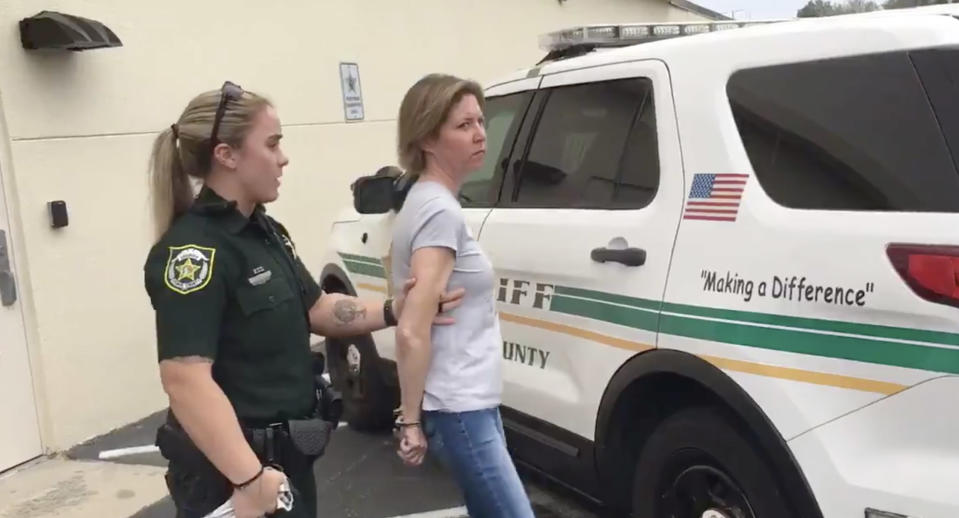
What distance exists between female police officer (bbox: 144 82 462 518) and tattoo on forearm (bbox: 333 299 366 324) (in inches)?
11.1

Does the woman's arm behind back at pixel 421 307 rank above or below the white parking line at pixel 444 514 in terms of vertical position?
above

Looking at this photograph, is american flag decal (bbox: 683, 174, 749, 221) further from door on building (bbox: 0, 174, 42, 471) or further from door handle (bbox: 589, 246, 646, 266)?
door on building (bbox: 0, 174, 42, 471)

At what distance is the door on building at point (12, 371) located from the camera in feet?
15.9

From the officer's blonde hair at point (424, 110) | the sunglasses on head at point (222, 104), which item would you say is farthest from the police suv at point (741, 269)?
the sunglasses on head at point (222, 104)

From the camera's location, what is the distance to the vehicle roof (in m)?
2.43

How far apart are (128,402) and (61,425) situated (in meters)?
0.48

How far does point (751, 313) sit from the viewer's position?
2625mm

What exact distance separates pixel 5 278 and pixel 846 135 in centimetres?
419

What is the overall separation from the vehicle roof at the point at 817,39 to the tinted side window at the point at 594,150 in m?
0.20

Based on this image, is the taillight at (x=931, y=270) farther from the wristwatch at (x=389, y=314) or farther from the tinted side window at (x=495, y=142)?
the tinted side window at (x=495, y=142)

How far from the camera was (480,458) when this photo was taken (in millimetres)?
2473

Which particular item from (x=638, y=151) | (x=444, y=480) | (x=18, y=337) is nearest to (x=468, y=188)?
(x=638, y=151)

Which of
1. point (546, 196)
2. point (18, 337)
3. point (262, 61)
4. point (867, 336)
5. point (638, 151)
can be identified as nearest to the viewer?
point (867, 336)

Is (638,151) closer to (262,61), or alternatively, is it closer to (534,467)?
(534,467)
